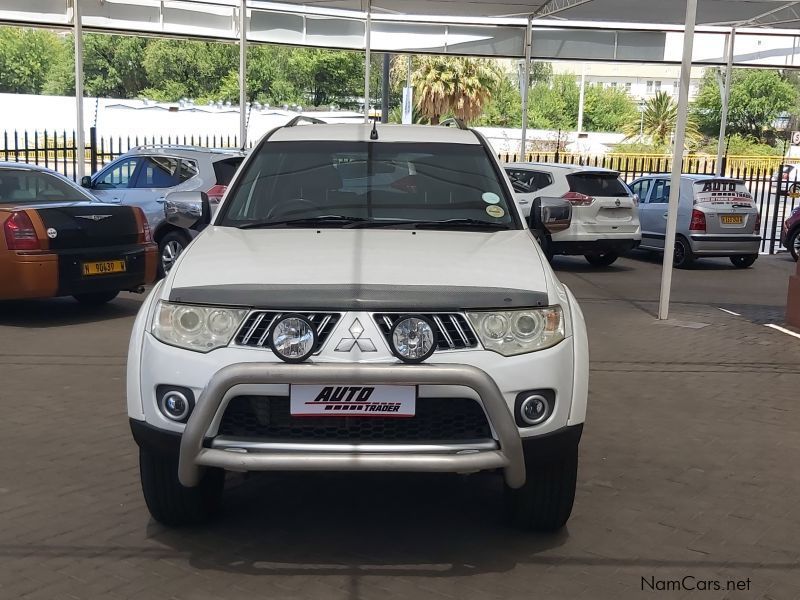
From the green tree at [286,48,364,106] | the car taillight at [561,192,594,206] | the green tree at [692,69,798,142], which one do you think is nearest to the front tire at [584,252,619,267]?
the car taillight at [561,192,594,206]

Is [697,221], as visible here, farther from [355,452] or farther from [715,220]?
[355,452]

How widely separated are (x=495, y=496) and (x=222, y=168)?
347 inches

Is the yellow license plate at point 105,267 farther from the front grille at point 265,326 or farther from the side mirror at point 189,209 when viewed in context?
the front grille at point 265,326

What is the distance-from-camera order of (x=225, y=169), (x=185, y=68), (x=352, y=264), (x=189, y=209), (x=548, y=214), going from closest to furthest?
(x=352, y=264)
(x=548, y=214)
(x=189, y=209)
(x=225, y=169)
(x=185, y=68)

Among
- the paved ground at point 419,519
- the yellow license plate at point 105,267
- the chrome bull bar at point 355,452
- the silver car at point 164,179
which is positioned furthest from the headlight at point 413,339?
the silver car at point 164,179

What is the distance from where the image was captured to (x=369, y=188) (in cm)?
527

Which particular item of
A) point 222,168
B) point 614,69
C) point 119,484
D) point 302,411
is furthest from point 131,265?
point 614,69

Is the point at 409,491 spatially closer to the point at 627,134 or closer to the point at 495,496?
the point at 495,496

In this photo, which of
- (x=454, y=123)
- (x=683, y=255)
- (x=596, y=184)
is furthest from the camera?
(x=683, y=255)

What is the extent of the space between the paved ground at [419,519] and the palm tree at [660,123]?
65624 mm

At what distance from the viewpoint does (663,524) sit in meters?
4.67

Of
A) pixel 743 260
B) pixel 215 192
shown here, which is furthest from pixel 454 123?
pixel 743 260

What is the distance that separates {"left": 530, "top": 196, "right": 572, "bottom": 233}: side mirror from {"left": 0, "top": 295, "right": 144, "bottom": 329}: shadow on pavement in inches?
226

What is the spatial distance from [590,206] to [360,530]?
38.5ft
